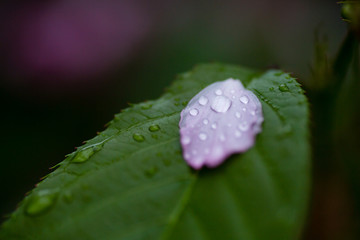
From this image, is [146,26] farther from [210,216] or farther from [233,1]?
[210,216]

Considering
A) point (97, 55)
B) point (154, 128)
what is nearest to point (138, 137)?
point (154, 128)

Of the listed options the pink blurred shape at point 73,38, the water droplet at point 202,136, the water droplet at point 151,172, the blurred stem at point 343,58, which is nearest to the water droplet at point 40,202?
the water droplet at point 151,172

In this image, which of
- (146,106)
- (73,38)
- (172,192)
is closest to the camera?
(172,192)

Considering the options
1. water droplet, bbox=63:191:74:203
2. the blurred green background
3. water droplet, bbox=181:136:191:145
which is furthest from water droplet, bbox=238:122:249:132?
the blurred green background

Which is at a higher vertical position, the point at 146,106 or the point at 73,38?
the point at 73,38

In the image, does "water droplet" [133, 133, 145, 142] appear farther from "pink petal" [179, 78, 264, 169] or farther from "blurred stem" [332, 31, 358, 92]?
"blurred stem" [332, 31, 358, 92]

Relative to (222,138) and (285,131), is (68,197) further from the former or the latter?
(285,131)
